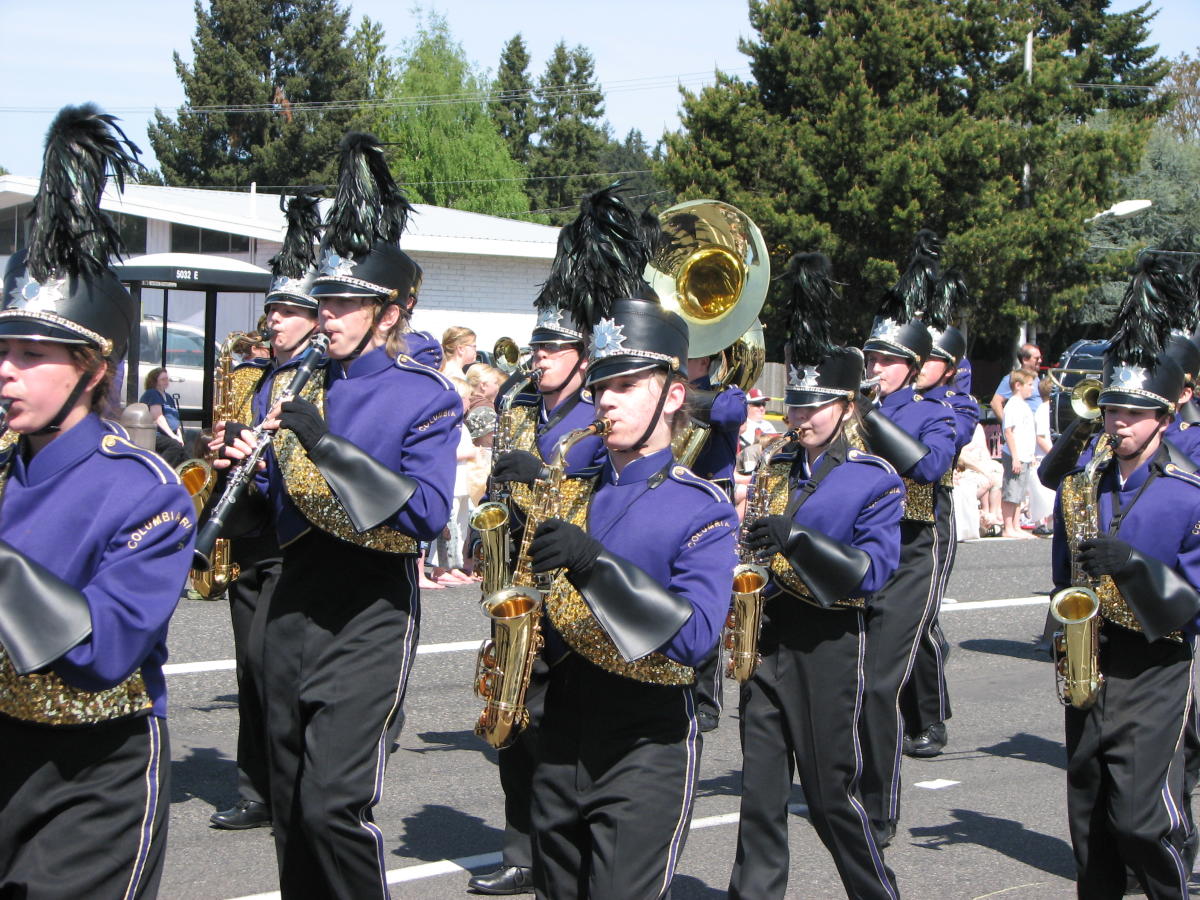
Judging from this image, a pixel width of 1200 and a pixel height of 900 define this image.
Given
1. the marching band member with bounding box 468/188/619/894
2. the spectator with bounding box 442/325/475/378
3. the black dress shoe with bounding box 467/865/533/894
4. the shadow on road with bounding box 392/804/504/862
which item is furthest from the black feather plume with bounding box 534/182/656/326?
the spectator with bounding box 442/325/475/378

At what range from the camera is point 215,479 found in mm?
5270

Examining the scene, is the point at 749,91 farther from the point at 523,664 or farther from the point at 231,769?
the point at 523,664

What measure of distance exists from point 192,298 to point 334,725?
21807mm

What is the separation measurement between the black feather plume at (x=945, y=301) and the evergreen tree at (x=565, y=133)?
65.1 m

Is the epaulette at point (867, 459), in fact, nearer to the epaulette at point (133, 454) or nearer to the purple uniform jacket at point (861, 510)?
the purple uniform jacket at point (861, 510)

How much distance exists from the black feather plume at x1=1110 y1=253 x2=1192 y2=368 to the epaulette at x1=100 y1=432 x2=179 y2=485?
3.49m

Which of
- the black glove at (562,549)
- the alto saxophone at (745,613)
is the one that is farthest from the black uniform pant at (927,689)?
the black glove at (562,549)

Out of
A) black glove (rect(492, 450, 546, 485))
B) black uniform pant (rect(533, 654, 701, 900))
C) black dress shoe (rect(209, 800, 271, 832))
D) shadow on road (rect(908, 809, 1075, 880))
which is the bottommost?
black dress shoe (rect(209, 800, 271, 832))

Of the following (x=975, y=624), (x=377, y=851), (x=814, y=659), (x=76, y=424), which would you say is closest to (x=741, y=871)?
(x=814, y=659)

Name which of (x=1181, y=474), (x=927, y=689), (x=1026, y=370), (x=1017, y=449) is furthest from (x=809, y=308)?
(x=1017, y=449)

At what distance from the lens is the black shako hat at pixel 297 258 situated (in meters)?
6.78

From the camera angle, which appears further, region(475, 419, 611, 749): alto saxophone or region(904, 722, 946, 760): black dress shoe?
region(904, 722, 946, 760): black dress shoe

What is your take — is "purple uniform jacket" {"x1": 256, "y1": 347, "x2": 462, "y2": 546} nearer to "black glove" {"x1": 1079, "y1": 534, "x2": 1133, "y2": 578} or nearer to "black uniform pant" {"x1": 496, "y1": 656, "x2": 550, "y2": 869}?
"black uniform pant" {"x1": 496, "y1": 656, "x2": 550, "y2": 869}

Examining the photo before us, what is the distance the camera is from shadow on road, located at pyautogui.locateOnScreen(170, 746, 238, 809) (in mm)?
6727
